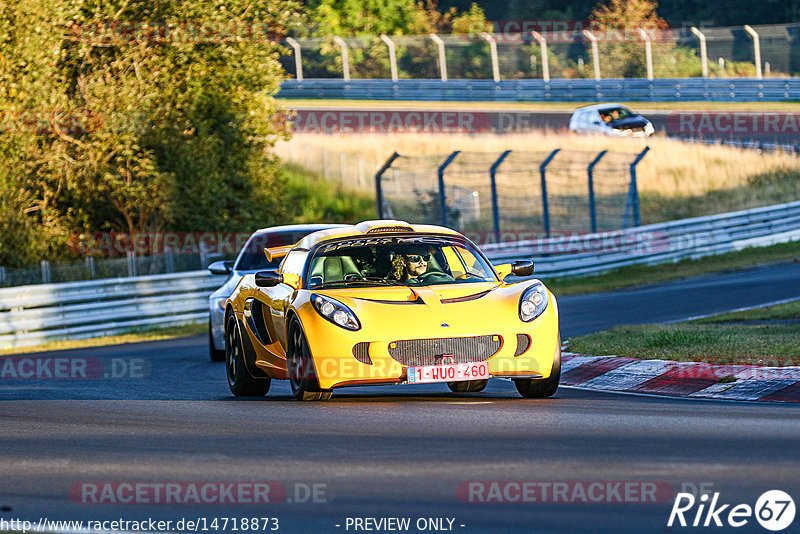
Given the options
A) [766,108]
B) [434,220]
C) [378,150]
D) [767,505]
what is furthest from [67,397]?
[766,108]

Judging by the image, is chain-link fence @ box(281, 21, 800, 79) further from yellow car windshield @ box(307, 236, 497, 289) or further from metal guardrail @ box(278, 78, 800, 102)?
A: yellow car windshield @ box(307, 236, 497, 289)

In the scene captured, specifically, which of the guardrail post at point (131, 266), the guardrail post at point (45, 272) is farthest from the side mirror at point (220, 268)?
the guardrail post at point (131, 266)

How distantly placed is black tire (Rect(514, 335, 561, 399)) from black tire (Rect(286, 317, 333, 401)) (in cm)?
148

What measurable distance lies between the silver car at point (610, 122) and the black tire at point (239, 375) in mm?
32353

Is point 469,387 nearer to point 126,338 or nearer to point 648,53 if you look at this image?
point 126,338

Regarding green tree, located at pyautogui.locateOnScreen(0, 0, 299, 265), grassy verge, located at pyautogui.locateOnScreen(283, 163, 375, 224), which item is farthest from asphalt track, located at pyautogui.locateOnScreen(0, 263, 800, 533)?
grassy verge, located at pyautogui.locateOnScreen(283, 163, 375, 224)

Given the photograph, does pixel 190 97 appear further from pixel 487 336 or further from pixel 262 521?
pixel 262 521

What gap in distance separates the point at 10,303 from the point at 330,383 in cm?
1326

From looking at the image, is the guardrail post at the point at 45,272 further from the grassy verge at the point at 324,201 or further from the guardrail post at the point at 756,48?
the guardrail post at the point at 756,48

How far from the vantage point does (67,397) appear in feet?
40.7

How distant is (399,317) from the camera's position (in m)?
10.0

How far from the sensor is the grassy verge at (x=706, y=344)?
38.6ft

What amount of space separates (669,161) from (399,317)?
31.4m

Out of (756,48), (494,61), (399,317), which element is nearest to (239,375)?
(399,317)
